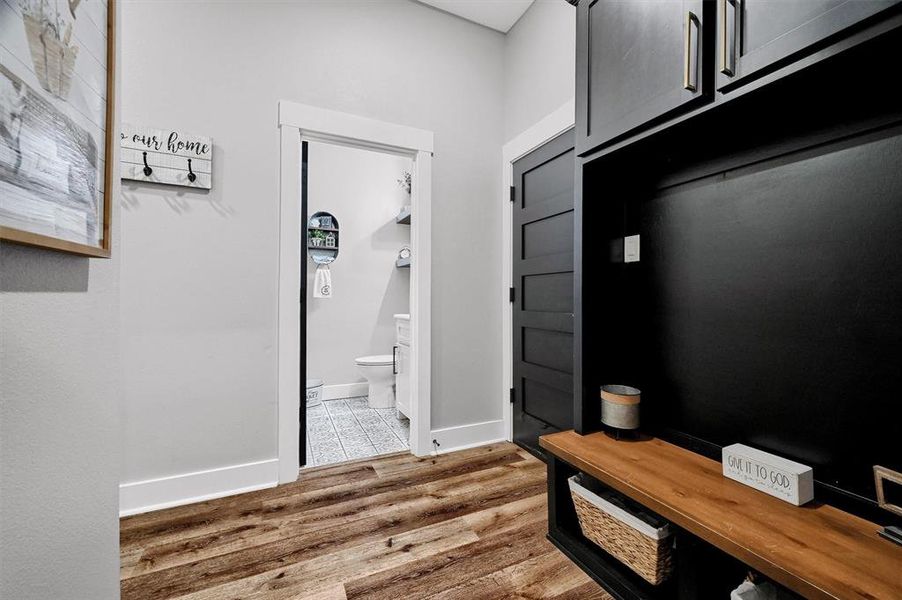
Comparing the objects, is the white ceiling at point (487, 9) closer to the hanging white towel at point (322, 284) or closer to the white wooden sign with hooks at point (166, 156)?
the white wooden sign with hooks at point (166, 156)

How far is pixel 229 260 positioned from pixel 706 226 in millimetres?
2261

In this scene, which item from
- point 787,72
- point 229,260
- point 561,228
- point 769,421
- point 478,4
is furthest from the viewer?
point 478,4

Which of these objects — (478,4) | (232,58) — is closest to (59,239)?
(232,58)

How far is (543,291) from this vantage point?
2.40m

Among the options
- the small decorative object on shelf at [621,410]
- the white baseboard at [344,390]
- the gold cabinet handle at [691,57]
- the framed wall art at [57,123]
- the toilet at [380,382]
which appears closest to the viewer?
the framed wall art at [57,123]

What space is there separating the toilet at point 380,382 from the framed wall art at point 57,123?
2.94 metres

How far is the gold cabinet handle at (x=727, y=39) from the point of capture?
3.45 ft

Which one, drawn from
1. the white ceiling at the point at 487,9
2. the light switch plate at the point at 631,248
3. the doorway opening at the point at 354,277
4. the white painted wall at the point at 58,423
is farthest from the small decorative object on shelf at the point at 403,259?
the white painted wall at the point at 58,423

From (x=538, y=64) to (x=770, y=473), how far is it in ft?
8.09

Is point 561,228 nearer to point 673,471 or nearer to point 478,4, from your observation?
point 673,471

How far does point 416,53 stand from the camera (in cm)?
252

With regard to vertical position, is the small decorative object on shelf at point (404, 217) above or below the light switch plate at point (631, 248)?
above

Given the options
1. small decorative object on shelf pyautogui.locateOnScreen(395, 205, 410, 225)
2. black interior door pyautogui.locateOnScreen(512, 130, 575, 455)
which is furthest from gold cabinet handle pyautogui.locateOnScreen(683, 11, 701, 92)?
small decorative object on shelf pyautogui.locateOnScreen(395, 205, 410, 225)

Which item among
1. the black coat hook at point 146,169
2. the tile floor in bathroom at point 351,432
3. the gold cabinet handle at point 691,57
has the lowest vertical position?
the tile floor in bathroom at point 351,432
